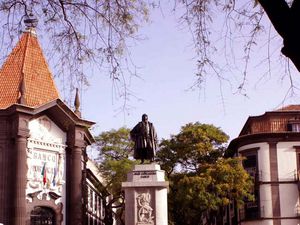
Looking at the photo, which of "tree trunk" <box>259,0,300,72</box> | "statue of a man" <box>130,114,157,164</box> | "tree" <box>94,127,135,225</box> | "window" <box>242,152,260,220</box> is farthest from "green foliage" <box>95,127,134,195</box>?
"tree trunk" <box>259,0,300,72</box>

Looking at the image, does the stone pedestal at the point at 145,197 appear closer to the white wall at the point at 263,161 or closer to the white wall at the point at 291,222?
the white wall at the point at 291,222

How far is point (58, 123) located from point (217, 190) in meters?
11.7

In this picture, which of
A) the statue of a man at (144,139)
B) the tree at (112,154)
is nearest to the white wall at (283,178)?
the tree at (112,154)

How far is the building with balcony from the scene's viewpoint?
46.7 metres

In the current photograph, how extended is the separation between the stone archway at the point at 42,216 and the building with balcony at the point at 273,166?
17854 millimetres

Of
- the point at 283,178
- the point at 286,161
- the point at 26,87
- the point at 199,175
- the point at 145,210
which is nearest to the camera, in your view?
the point at 145,210

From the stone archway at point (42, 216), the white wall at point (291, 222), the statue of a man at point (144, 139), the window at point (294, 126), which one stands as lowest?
the white wall at point (291, 222)

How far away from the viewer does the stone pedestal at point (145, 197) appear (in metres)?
21.5

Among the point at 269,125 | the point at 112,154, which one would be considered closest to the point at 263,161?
the point at 269,125

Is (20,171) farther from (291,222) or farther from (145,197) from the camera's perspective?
(291,222)

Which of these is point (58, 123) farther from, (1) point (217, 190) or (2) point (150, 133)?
(2) point (150, 133)

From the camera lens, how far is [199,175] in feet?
138

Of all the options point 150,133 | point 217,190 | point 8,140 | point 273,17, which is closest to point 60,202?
point 8,140

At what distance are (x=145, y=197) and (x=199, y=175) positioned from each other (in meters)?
20.9
